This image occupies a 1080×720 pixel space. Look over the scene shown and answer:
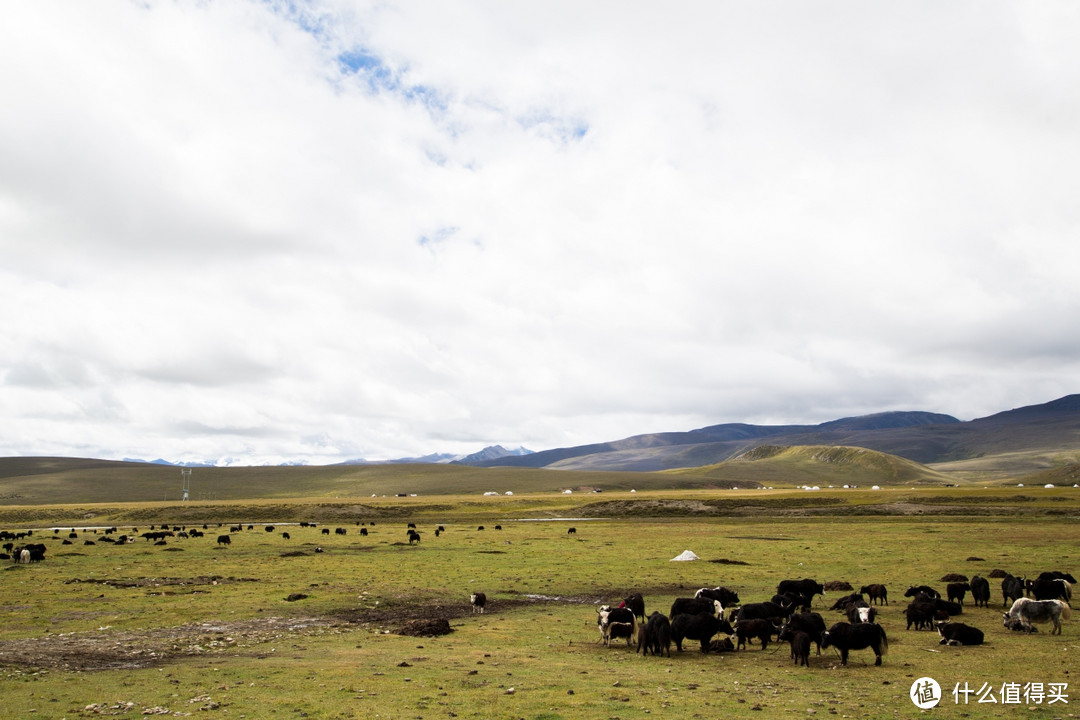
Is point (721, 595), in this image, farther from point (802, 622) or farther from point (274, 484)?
point (274, 484)

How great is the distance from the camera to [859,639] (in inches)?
643

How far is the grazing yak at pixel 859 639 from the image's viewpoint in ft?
53.2

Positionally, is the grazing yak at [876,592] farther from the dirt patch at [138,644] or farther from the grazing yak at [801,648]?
the dirt patch at [138,644]

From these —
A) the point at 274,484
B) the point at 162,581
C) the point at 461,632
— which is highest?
the point at 461,632

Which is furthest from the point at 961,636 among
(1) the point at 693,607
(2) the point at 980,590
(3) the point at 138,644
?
(3) the point at 138,644

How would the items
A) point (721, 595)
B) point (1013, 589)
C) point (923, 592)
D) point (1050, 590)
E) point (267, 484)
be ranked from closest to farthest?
point (1050, 590), point (1013, 589), point (721, 595), point (923, 592), point (267, 484)

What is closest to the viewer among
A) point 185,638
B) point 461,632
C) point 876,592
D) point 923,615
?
point 185,638

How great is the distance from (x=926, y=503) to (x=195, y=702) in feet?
308

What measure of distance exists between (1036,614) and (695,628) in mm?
10375

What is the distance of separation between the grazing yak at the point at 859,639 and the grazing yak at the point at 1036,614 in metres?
6.09

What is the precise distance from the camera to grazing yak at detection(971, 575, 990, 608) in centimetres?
2359

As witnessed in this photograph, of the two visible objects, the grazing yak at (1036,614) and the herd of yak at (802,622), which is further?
the grazing yak at (1036,614)

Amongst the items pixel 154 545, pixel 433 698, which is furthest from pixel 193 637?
pixel 154 545

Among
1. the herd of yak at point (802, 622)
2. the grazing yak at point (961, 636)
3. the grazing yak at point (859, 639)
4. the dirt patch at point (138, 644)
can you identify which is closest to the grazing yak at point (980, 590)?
the herd of yak at point (802, 622)
